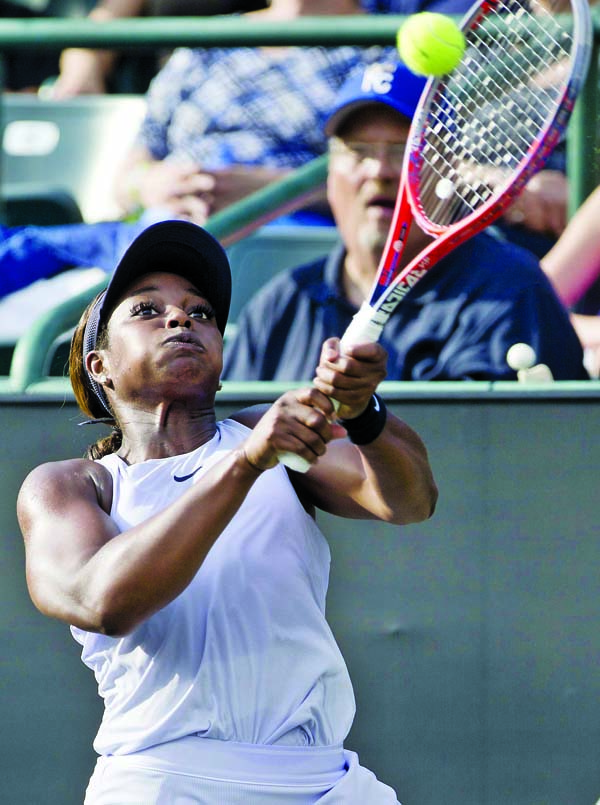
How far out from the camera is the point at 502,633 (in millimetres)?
3119

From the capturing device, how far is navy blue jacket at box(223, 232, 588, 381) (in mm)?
3344

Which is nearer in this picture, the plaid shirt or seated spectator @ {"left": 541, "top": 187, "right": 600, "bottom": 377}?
seated spectator @ {"left": 541, "top": 187, "right": 600, "bottom": 377}

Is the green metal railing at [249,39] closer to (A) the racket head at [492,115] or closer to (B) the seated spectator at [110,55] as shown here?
(A) the racket head at [492,115]

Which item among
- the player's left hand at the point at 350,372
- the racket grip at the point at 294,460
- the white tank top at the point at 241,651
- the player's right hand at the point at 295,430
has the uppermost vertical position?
the player's left hand at the point at 350,372

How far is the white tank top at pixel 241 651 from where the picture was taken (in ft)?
7.06

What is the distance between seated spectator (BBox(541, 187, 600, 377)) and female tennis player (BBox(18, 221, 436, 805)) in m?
1.42

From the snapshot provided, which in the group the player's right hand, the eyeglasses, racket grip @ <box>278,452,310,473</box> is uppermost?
the player's right hand

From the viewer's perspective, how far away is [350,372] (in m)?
1.95

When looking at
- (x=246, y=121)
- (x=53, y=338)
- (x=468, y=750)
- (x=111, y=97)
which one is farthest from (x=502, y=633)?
(x=111, y=97)

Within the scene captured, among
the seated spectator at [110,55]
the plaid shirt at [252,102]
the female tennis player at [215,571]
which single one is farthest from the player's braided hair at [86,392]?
the seated spectator at [110,55]

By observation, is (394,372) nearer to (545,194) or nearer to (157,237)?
(545,194)

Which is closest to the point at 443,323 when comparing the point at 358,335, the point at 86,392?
the point at 86,392

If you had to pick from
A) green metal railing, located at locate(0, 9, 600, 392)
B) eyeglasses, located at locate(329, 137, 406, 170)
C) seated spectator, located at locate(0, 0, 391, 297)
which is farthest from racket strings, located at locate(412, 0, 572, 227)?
seated spectator, located at locate(0, 0, 391, 297)

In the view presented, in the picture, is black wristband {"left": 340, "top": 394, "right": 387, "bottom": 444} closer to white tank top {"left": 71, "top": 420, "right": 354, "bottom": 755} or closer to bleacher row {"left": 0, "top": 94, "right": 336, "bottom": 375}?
white tank top {"left": 71, "top": 420, "right": 354, "bottom": 755}
